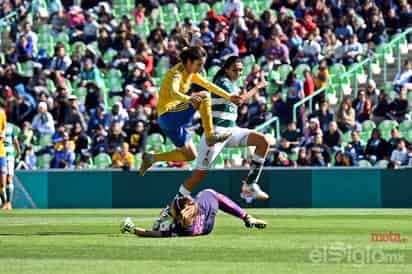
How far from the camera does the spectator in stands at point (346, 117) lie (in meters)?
27.5

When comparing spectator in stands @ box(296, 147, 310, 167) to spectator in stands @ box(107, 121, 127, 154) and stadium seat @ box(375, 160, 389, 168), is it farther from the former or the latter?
spectator in stands @ box(107, 121, 127, 154)

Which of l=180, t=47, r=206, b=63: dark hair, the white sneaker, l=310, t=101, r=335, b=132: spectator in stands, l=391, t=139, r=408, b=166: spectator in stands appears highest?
l=180, t=47, r=206, b=63: dark hair

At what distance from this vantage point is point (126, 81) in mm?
31859

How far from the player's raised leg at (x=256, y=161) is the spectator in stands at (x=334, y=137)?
10208 mm

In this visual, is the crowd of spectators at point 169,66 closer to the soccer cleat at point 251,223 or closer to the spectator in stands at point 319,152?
the spectator in stands at point 319,152

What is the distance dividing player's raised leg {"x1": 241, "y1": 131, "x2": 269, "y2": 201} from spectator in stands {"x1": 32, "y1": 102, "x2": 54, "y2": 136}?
45.5 feet

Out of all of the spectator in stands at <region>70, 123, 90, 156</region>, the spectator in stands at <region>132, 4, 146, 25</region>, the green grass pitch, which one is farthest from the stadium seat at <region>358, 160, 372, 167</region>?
the spectator in stands at <region>132, 4, 146, 25</region>

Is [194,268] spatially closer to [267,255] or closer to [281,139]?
[267,255]

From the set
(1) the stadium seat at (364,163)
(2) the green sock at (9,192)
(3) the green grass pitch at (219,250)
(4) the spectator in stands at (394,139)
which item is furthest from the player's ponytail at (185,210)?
(1) the stadium seat at (364,163)

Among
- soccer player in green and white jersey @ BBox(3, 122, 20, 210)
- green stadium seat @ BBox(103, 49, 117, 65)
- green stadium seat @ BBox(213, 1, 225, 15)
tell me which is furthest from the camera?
green stadium seat @ BBox(213, 1, 225, 15)

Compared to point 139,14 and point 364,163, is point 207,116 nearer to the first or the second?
point 364,163

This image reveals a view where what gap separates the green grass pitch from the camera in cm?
1119

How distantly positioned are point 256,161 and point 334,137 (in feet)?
34.9

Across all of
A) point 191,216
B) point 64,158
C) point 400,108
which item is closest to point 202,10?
point 64,158
